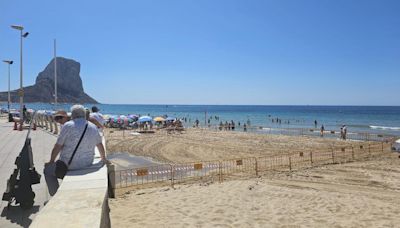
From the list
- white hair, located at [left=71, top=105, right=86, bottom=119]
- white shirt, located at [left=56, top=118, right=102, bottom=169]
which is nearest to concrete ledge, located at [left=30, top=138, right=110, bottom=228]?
white shirt, located at [left=56, top=118, right=102, bottom=169]

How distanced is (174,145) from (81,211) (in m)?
24.7

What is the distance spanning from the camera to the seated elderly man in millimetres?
4656

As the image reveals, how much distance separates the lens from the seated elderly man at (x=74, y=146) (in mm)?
4656

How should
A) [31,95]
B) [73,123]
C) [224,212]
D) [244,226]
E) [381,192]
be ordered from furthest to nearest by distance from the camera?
[31,95] < [381,192] < [224,212] < [244,226] < [73,123]

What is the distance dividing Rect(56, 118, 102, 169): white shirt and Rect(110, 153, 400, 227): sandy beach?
3675 mm

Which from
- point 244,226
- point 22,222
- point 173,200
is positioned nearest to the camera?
point 22,222

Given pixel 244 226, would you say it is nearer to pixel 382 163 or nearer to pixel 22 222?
pixel 22 222

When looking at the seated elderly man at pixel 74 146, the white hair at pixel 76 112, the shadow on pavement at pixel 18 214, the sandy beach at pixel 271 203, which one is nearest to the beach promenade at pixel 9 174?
the shadow on pavement at pixel 18 214

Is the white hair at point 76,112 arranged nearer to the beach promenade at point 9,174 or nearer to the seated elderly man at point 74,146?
the seated elderly man at point 74,146

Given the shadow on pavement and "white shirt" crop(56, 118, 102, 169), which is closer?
"white shirt" crop(56, 118, 102, 169)

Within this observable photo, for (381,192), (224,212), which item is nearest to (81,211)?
(224,212)

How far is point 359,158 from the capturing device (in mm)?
20750

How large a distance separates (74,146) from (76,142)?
0.22 ft

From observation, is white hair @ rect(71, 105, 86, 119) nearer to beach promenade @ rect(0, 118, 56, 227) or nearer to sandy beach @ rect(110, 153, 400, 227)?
beach promenade @ rect(0, 118, 56, 227)
